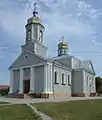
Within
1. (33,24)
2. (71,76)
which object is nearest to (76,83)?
(71,76)

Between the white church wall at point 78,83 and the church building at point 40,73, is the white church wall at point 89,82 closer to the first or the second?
the church building at point 40,73

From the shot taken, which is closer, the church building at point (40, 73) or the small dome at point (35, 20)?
the church building at point (40, 73)

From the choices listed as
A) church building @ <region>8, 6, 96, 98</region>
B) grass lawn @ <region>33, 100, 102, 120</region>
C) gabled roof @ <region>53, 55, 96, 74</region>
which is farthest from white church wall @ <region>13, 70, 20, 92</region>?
grass lawn @ <region>33, 100, 102, 120</region>

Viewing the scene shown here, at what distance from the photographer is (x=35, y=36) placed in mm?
39062

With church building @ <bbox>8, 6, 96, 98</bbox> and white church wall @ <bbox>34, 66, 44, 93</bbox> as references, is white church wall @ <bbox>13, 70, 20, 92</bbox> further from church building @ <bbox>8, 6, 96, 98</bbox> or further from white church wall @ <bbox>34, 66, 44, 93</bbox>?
white church wall @ <bbox>34, 66, 44, 93</bbox>

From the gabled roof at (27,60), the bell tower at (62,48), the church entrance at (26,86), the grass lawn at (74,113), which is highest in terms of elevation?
the bell tower at (62,48)

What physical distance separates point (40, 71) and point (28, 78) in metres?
2.88

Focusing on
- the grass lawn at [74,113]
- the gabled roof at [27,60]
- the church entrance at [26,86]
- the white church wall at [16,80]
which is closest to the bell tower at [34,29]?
the gabled roof at [27,60]

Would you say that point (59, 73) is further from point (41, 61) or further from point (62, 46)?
point (62, 46)

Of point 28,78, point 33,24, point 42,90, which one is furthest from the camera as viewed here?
point 33,24

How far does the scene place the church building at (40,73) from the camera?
114ft

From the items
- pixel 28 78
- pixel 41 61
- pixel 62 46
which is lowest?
pixel 28 78

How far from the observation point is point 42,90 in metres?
34.3

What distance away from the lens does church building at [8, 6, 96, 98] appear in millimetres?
34656
